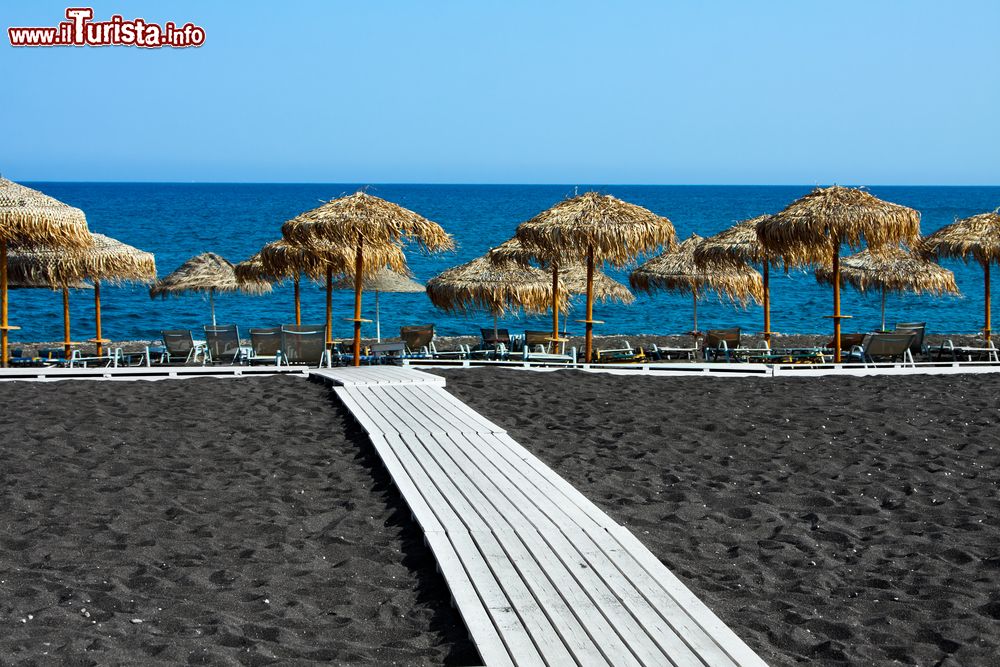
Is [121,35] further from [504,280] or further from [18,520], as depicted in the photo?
[18,520]

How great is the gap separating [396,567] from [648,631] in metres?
1.62

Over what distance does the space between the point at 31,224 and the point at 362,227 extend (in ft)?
13.4

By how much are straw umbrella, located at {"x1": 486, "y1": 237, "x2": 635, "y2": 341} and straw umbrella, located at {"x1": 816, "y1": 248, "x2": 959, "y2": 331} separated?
3.84 meters

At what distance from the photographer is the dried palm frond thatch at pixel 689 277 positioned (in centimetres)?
1823

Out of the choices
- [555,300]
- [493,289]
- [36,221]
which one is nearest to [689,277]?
[555,300]

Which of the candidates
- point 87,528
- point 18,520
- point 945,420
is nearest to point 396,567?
point 87,528

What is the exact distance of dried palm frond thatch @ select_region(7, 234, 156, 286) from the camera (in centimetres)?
1630

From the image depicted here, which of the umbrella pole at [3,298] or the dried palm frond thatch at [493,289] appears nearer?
the umbrella pole at [3,298]

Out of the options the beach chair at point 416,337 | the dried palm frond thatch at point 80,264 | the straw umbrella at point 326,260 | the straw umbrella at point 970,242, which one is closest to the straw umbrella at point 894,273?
the straw umbrella at point 970,242

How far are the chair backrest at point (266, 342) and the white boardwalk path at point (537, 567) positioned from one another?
6.45m

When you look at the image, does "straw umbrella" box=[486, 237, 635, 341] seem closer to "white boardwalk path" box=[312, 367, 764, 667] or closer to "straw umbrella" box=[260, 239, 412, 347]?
"straw umbrella" box=[260, 239, 412, 347]

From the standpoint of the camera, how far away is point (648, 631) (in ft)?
14.3

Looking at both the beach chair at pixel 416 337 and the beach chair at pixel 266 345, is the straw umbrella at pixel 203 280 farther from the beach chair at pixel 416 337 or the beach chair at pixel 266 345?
the beach chair at pixel 266 345

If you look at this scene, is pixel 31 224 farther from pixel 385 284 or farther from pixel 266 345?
pixel 385 284
